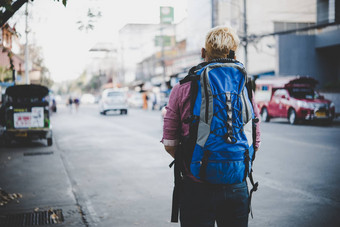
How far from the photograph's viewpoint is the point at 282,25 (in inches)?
1281

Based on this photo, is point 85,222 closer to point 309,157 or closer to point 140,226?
point 140,226

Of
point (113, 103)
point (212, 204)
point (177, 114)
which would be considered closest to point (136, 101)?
point (113, 103)

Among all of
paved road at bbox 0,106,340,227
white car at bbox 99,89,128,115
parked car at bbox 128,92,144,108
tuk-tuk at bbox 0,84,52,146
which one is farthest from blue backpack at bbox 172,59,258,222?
parked car at bbox 128,92,144,108

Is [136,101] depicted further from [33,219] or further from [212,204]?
[212,204]

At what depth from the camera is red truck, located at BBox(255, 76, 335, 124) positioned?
17.8m

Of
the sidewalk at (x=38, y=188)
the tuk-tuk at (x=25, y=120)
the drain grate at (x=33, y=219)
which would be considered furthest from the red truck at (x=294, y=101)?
the drain grate at (x=33, y=219)

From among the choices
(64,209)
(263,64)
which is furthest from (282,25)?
(64,209)

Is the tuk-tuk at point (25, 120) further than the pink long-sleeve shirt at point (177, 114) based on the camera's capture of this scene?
Yes

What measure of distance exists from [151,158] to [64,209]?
4.29 metres

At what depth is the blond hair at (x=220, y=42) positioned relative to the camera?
2.36 m

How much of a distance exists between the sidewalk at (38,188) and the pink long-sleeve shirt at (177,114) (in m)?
2.78

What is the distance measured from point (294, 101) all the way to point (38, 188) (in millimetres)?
14549

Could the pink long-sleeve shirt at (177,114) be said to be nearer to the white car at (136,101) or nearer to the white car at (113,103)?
the white car at (113,103)

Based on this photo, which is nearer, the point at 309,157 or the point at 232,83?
the point at 232,83
